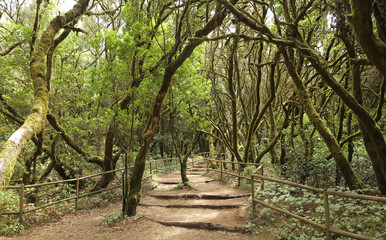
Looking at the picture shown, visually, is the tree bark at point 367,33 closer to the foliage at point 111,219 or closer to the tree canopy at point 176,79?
the tree canopy at point 176,79

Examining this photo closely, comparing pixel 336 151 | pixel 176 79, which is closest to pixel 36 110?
pixel 176 79

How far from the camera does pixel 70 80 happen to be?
10.3 m

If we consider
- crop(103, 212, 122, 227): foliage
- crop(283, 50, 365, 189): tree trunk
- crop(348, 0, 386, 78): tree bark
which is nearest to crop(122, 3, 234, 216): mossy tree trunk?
crop(103, 212, 122, 227): foliage

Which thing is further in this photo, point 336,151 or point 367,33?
→ point 336,151

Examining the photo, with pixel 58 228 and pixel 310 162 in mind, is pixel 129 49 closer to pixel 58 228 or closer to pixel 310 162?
pixel 58 228

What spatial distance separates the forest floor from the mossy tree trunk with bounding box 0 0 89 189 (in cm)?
324

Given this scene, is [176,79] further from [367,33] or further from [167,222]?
[367,33]

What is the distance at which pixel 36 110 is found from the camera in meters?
4.81

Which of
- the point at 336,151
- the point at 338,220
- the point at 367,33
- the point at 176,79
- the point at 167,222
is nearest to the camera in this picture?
the point at 367,33

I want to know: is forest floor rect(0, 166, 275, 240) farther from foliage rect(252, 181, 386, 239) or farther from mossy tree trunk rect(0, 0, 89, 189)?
mossy tree trunk rect(0, 0, 89, 189)

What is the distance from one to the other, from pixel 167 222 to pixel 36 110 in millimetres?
4463

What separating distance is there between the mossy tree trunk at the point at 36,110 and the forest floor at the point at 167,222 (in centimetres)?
324

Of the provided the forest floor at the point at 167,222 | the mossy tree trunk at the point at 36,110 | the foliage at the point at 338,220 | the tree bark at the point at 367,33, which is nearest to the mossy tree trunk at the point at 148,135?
the forest floor at the point at 167,222

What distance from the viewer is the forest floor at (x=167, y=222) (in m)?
5.74
